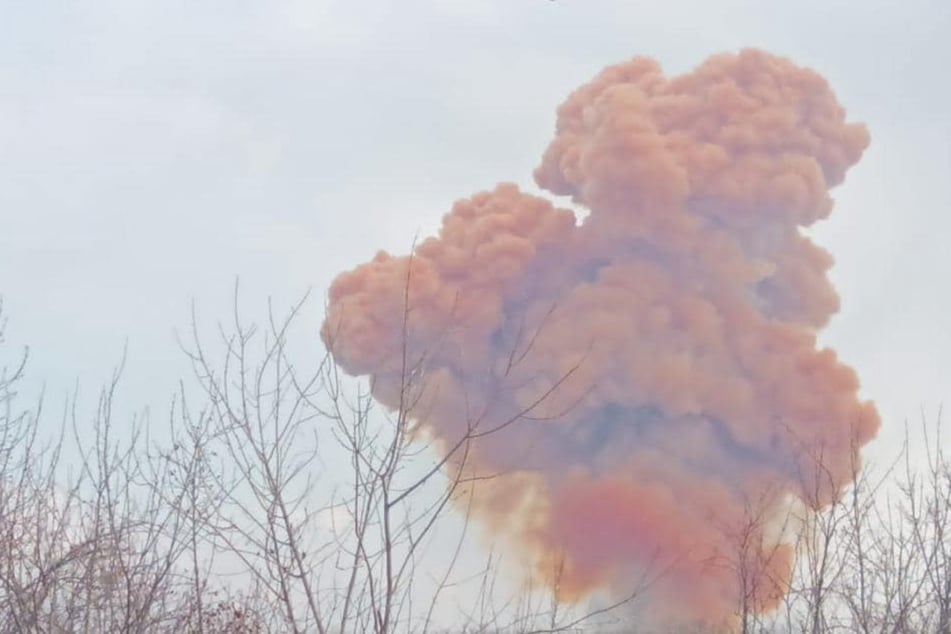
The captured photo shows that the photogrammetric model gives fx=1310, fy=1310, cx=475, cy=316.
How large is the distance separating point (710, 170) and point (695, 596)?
9.42m

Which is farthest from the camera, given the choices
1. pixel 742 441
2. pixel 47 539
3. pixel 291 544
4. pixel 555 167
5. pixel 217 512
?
pixel 555 167

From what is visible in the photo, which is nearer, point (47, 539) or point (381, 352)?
point (47, 539)

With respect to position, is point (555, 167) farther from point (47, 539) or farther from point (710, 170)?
point (47, 539)

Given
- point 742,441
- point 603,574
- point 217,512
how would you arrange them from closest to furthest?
point 217,512, point 603,574, point 742,441

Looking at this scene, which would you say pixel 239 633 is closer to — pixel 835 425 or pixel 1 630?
pixel 1 630

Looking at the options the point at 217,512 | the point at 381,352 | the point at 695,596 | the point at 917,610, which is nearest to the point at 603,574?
the point at 695,596

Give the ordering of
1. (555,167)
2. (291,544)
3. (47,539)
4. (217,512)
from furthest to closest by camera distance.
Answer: (555,167) < (47,539) < (217,512) < (291,544)

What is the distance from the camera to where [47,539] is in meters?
6.25

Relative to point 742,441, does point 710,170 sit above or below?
above

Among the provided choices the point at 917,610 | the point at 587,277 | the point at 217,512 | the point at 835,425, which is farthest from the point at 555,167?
the point at 217,512

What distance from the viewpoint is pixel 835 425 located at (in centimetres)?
2850

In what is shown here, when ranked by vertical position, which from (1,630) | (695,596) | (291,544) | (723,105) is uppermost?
(723,105)

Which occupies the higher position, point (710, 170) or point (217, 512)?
point (710, 170)

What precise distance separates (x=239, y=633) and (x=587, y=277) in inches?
1010
